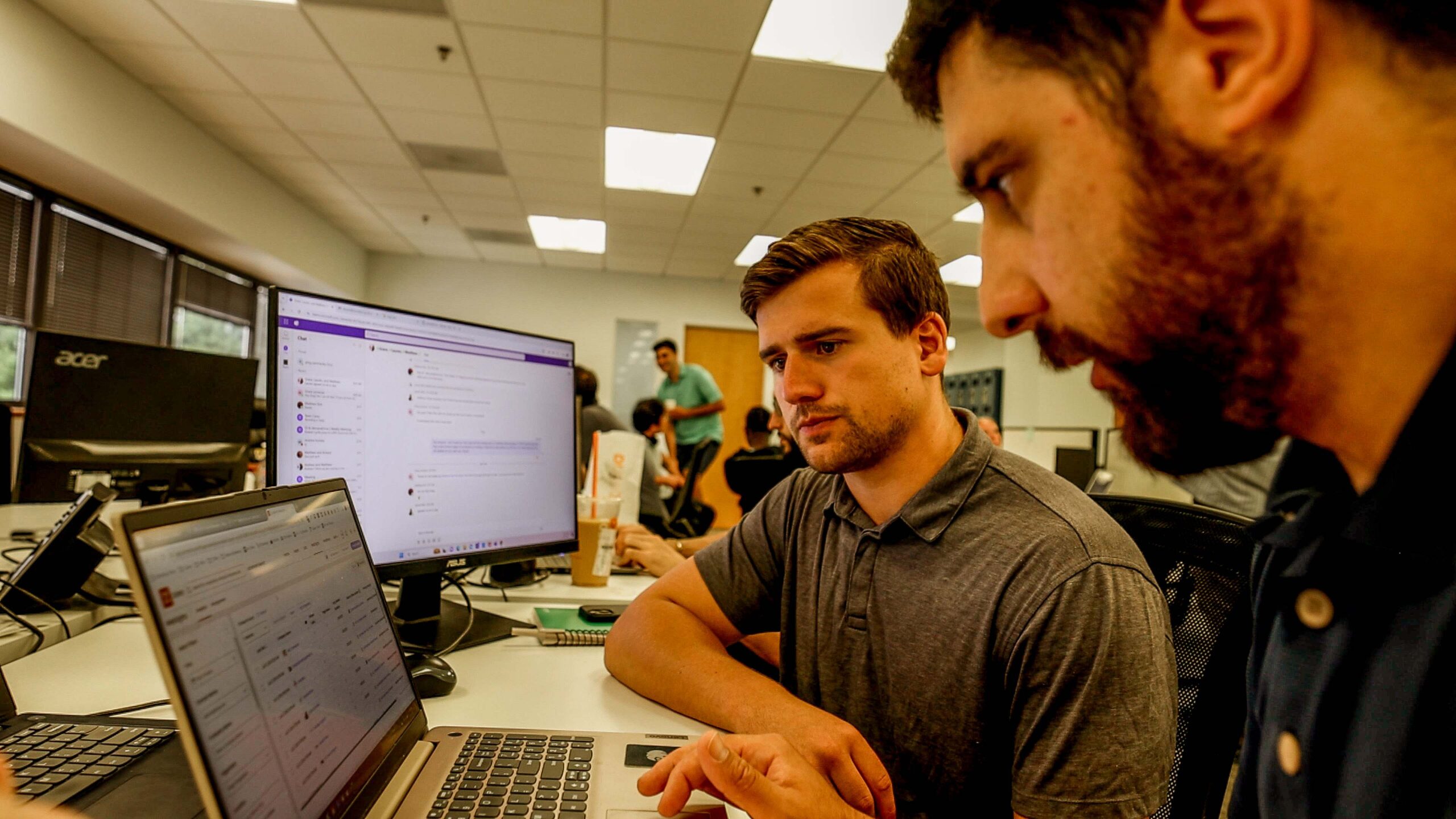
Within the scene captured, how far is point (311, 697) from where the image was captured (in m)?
0.51

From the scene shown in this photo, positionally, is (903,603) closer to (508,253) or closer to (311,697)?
(311,697)

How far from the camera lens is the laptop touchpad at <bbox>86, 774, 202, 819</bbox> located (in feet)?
1.72

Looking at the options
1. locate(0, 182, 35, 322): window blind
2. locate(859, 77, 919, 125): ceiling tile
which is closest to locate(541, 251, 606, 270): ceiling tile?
locate(0, 182, 35, 322): window blind

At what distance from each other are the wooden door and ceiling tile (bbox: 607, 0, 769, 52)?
459cm

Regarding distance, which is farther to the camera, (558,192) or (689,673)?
(558,192)

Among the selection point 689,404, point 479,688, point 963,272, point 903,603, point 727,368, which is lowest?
point 479,688

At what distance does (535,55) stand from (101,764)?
10.2 feet

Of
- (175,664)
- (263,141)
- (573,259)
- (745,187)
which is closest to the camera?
(175,664)

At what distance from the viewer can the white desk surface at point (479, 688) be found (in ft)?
2.53

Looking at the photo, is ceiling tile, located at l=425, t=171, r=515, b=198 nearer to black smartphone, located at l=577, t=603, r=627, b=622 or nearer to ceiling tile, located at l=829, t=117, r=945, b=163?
ceiling tile, located at l=829, t=117, r=945, b=163

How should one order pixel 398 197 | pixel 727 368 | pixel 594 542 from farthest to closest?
1. pixel 727 368
2. pixel 398 197
3. pixel 594 542

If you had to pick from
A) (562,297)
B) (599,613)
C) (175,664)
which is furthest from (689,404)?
(175,664)

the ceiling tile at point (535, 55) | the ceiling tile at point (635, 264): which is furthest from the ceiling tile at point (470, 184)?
the ceiling tile at point (635, 264)

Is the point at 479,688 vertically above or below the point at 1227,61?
below
